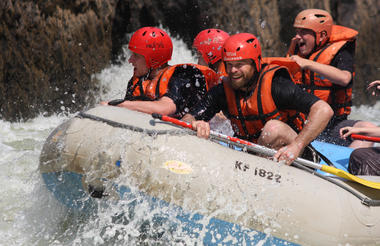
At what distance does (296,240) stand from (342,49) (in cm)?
227

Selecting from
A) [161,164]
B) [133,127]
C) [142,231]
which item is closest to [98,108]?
[133,127]

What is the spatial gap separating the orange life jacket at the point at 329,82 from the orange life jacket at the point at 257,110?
0.94 meters

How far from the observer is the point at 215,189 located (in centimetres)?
281

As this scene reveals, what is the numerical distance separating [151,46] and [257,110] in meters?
1.12

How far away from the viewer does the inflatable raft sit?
2.82 metres

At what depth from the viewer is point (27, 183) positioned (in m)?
4.39

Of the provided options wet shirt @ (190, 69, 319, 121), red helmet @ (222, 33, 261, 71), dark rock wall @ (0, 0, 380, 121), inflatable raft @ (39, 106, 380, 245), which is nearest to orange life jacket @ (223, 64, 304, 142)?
wet shirt @ (190, 69, 319, 121)

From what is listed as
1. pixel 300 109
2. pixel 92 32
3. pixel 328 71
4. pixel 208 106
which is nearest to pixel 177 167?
pixel 208 106

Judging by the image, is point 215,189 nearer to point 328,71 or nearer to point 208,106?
point 208,106

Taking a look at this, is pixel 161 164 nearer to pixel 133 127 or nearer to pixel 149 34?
pixel 133 127

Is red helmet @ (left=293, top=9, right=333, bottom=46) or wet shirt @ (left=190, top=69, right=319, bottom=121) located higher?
red helmet @ (left=293, top=9, right=333, bottom=46)

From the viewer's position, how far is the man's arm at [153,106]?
11.7 feet

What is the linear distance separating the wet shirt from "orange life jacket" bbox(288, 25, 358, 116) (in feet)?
3.40

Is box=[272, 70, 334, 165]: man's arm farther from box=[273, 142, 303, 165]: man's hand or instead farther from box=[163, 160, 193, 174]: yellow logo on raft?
box=[163, 160, 193, 174]: yellow logo on raft
